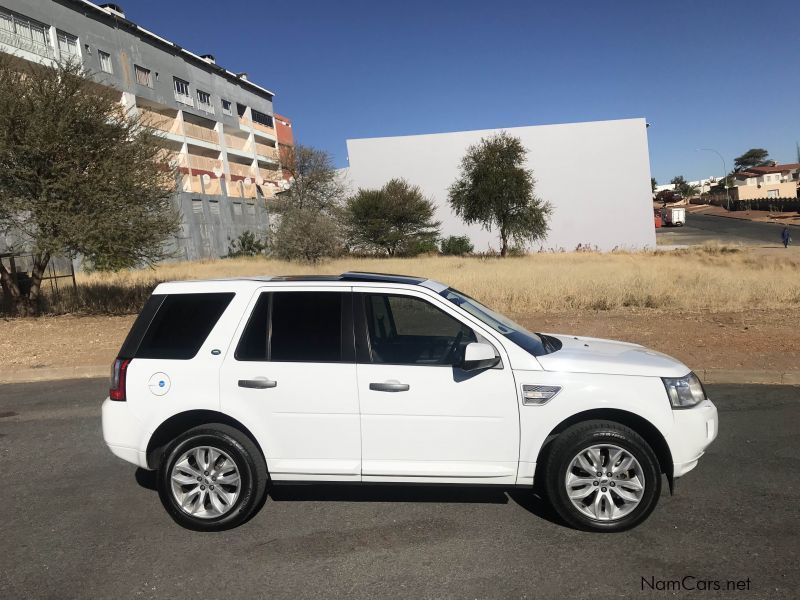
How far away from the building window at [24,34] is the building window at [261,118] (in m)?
25.0

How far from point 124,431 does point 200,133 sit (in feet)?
162

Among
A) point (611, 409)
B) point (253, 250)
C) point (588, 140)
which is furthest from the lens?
point (588, 140)

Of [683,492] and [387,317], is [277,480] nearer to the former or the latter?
[387,317]

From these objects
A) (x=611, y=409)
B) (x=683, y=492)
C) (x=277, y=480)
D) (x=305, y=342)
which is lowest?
(x=683, y=492)

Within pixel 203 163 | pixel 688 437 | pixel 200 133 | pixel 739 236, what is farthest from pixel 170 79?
pixel 688 437

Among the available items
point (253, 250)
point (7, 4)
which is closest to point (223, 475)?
point (7, 4)

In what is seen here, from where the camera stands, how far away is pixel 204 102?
50.6 metres

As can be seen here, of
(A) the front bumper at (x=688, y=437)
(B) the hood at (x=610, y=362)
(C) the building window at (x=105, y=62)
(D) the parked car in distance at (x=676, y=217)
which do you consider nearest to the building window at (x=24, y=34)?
(C) the building window at (x=105, y=62)

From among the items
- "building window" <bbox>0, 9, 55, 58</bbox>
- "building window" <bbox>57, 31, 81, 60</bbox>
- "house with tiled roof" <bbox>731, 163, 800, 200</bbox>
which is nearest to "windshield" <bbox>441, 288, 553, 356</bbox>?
"building window" <bbox>0, 9, 55, 58</bbox>

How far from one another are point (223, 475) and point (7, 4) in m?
37.7

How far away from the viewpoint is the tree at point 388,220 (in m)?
45.3

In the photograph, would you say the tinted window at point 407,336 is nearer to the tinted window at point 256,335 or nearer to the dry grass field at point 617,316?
the tinted window at point 256,335

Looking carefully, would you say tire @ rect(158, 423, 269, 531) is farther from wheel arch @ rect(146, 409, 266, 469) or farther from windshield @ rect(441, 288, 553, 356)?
windshield @ rect(441, 288, 553, 356)

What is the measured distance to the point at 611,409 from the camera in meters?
3.70
